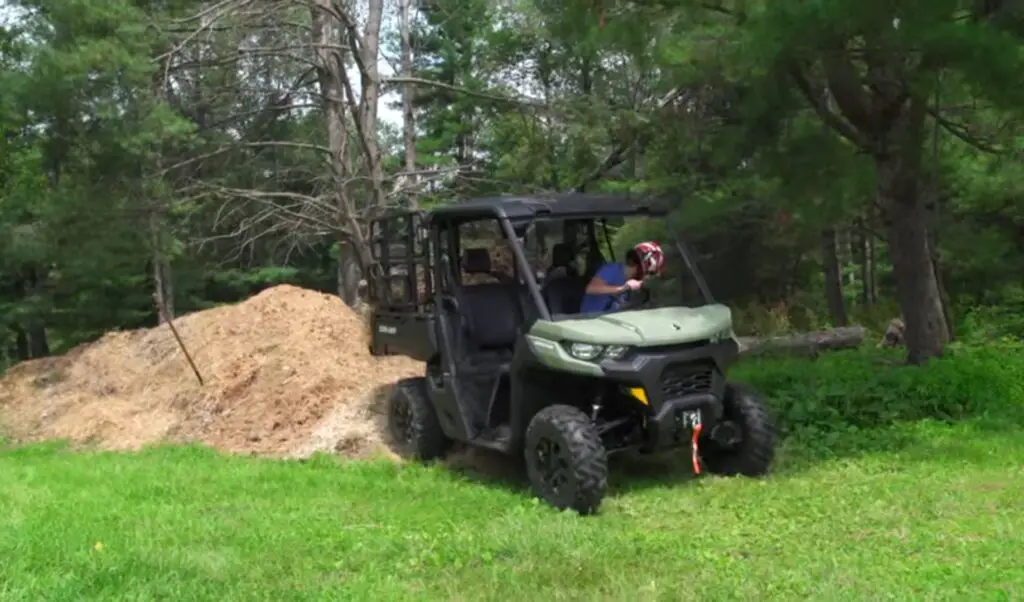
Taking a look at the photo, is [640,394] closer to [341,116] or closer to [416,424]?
[416,424]

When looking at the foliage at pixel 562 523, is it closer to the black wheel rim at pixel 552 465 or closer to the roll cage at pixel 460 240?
the black wheel rim at pixel 552 465

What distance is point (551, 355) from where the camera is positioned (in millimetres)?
7141

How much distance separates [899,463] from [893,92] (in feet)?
12.4

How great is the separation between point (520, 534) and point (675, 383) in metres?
1.67

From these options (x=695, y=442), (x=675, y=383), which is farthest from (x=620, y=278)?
(x=695, y=442)

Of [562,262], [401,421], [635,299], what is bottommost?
[401,421]

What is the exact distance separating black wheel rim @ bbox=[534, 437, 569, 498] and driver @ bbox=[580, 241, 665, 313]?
1119mm

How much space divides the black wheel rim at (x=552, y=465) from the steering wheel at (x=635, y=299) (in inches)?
47.0

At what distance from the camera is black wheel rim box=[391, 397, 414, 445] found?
9211 millimetres

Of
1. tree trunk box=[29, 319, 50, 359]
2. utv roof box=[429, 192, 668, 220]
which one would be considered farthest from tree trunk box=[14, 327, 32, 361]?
utv roof box=[429, 192, 668, 220]

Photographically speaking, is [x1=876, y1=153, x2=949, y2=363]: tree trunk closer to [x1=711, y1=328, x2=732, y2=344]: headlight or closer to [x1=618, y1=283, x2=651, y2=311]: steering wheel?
[x1=618, y1=283, x2=651, y2=311]: steering wheel

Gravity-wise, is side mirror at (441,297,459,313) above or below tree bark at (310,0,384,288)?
below

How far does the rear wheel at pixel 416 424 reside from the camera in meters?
8.91

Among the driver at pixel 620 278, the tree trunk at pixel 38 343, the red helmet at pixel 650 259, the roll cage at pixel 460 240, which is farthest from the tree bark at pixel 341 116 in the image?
the tree trunk at pixel 38 343
